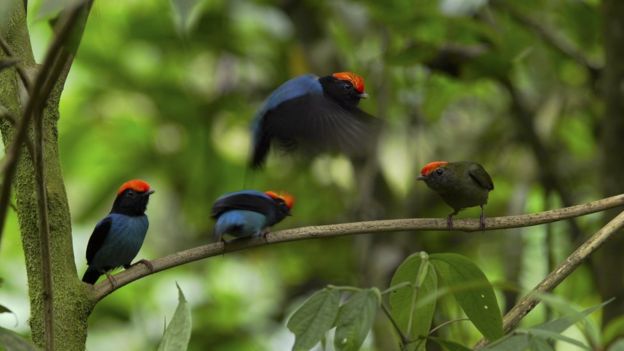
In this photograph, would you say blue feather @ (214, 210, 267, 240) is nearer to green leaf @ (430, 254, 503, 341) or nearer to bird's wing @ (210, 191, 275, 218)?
bird's wing @ (210, 191, 275, 218)

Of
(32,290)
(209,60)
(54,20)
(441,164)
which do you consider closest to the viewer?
(32,290)

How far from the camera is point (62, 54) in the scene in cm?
136

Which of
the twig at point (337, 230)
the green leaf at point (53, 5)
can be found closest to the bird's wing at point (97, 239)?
the twig at point (337, 230)

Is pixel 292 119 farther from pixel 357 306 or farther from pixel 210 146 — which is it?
pixel 357 306

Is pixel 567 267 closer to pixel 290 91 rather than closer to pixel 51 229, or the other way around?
pixel 51 229

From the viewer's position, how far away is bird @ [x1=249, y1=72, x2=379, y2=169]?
341cm

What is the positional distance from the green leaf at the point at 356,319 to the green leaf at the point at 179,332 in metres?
0.30

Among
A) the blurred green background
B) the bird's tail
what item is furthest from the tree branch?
the blurred green background

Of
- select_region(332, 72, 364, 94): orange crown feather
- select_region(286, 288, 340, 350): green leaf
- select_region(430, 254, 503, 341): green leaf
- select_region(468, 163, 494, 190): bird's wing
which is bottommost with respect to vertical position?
select_region(286, 288, 340, 350): green leaf

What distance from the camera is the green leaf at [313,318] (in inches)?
62.9

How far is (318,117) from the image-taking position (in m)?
3.46

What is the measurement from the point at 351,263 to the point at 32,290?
3834mm

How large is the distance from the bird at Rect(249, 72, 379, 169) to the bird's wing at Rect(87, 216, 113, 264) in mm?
811


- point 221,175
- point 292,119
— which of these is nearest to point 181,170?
point 221,175
